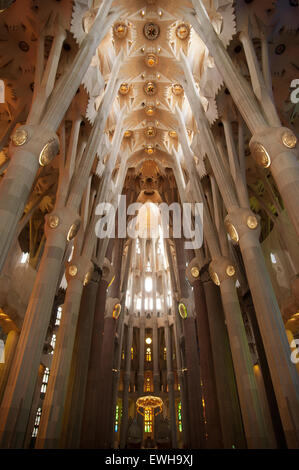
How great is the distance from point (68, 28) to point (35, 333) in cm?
984

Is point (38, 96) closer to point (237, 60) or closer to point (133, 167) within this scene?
point (237, 60)

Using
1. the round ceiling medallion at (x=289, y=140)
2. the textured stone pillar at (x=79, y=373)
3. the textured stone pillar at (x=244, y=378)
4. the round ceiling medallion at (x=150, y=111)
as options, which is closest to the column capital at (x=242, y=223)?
the textured stone pillar at (x=244, y=378)

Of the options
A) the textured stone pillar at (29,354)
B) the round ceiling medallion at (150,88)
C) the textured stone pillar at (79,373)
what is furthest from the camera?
the round ceiling medallion at (150,88)

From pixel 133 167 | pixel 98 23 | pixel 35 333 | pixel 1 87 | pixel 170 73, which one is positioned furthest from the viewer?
pixel 133 167

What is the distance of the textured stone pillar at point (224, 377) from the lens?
11102mm

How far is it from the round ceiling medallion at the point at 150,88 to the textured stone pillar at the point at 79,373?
13.6 m

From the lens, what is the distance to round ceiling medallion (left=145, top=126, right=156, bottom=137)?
75.7 ft

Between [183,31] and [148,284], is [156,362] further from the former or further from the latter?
[183,31]

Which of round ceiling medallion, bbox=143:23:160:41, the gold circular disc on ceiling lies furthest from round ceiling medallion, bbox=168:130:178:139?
round ceiling medallion, bbox=143:23:160:41

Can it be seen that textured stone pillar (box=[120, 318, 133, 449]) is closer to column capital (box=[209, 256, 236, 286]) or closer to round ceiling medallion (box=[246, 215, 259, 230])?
column capital (box=[209, 256, 236, 286])

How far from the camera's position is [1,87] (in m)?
12.4

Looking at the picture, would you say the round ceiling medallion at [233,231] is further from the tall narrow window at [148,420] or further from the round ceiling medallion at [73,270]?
the tall narrow window at [148,420]

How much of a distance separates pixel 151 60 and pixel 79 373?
59.8 feet
